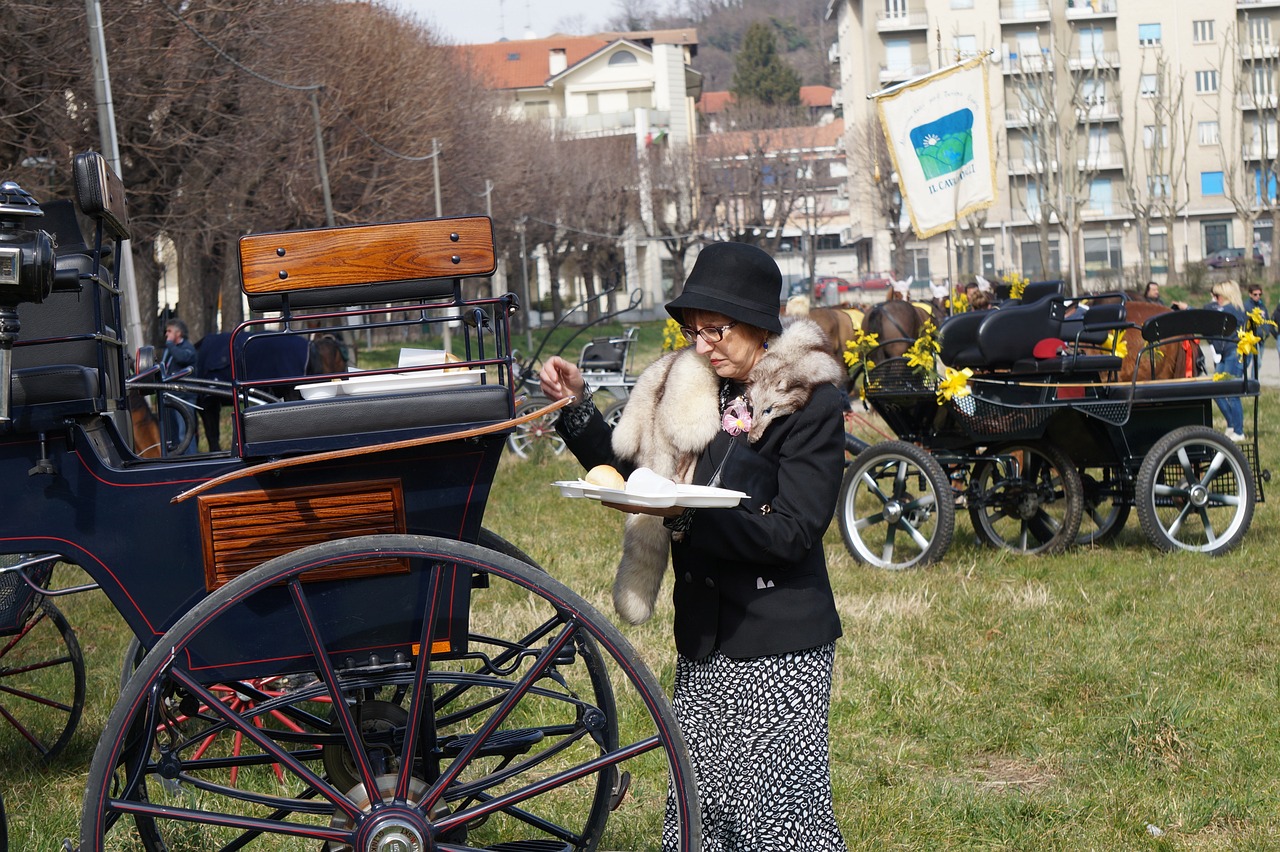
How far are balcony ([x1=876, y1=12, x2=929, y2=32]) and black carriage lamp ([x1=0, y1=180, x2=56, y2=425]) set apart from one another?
84476 mm

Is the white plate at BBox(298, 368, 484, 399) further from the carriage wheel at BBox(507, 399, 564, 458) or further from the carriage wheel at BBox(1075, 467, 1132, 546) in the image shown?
the carriage wheel at BBox(507, 399, 564, 458)

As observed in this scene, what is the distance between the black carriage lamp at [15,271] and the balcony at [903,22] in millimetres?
84476

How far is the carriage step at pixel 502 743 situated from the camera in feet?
12.0

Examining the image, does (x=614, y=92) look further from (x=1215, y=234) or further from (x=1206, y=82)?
(x=1215, y=234)

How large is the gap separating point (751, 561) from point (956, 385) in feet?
18.8

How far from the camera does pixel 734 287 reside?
3.59 meters

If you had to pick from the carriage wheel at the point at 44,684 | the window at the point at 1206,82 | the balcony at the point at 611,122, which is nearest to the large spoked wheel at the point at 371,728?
the carriage wheel at the point at 44,684

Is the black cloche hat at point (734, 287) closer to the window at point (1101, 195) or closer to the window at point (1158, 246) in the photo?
the window at point (1158, 246)

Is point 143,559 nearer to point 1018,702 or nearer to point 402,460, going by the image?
point 402,460

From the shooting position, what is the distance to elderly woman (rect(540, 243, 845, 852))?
11.7 ft

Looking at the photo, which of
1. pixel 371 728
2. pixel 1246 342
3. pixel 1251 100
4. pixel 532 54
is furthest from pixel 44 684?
pixel 532 54

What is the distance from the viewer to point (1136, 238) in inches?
3226

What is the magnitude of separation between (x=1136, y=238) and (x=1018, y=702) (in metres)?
81.2

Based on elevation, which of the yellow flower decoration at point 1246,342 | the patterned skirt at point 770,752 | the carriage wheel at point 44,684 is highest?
the yellow flower decoration at point 1246,342
